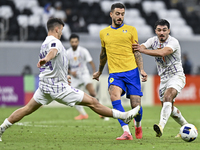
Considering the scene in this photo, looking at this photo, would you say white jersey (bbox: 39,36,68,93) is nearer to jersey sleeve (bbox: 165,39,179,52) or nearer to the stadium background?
jersey sleeve (bbox: 165,39,179,52)

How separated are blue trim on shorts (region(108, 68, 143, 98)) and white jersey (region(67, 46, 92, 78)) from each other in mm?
5190

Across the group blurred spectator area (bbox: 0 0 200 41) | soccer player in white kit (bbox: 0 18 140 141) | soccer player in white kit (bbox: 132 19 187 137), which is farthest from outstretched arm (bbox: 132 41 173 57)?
blurred spectator area (bbox: 0 0 200 41)

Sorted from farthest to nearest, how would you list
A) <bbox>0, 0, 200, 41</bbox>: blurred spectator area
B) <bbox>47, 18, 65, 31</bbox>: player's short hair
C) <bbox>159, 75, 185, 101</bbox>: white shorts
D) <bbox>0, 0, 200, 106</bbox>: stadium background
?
<bbox>0, 0, 200, 41</bbox>: blurred spectator area < <bbox>0, 0, 200, 106</bbox>: stadium background < <bbox>159, 75, 185, 101</bbox>: white shorts < <bbox>47, 18, 65, 31</bbox>: player's short hair

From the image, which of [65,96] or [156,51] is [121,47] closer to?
[156,51]

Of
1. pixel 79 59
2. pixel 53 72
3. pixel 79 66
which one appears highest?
pixel 53 72

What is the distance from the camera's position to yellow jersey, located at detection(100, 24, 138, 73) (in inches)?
302

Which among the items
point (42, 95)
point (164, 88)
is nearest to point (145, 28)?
point (164, 88)

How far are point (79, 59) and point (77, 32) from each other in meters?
9.05

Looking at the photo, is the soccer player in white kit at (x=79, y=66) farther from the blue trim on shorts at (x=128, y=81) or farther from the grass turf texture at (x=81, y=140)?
the blue trim on shorts at (x=128, y=81)

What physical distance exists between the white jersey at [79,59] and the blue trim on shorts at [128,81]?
5190 millimetres

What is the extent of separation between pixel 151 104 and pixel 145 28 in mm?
5960

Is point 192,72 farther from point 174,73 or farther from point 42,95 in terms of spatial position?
point 42,95

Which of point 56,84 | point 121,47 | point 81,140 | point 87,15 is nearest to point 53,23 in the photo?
point 56,84

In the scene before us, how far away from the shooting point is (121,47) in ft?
25.2
